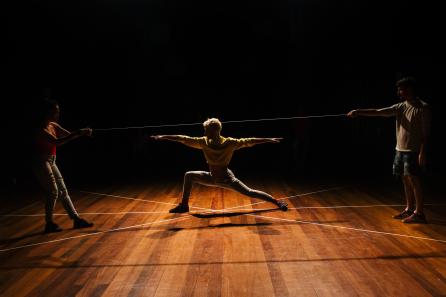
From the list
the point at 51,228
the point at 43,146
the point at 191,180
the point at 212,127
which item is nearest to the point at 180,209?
the point at 191,180

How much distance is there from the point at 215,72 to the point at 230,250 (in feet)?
28.9

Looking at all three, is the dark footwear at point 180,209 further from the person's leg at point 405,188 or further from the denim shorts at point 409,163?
the denim shorts at point 409,163

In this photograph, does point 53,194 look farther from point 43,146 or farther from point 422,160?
point 422,160

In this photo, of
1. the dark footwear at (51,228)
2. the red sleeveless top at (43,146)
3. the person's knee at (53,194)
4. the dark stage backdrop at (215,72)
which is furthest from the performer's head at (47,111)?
the dark stage backdrop at (215,72)

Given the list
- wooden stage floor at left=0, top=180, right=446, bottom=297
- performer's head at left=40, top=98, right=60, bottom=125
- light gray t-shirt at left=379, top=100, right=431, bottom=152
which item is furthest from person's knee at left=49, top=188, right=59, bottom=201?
light gray t-shirt at left=379, top=100, right=431, bottom=152

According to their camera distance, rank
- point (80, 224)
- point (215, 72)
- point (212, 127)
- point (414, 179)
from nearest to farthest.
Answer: point (414, 179) → point (80, 224) → point (212, 127) → point (215, 72)

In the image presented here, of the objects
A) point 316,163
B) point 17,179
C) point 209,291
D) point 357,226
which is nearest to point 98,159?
point 17,179

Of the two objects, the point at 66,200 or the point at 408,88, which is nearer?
the point at 408,88

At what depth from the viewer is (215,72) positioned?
1171 centimetres

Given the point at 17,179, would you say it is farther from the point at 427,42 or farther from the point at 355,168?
the point at 427,42

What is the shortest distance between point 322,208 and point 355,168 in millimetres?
3997

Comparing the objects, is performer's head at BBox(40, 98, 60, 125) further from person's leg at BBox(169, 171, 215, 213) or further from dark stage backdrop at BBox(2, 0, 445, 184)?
dark stage backdrop at BBox(2, 0, 445, 184)

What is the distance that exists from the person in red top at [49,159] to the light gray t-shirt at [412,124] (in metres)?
3.13

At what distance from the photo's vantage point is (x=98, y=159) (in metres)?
11.1
